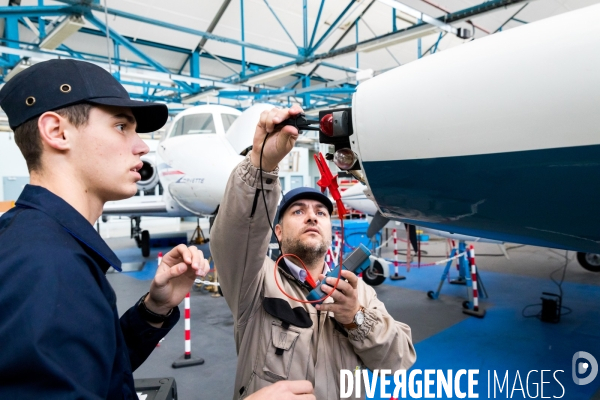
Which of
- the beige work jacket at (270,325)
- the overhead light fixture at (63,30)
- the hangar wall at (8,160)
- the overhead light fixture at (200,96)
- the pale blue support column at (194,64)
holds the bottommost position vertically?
the beige work jacket at (270,325)

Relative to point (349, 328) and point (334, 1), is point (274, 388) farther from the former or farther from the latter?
point (334, 1)

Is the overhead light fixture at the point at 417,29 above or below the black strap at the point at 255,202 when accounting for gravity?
above

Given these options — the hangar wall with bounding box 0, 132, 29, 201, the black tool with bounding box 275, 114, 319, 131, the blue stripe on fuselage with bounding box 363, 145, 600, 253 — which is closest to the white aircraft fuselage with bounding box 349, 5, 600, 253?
the blue stripe on fuselage with bounding box 363, 145, 600, 253

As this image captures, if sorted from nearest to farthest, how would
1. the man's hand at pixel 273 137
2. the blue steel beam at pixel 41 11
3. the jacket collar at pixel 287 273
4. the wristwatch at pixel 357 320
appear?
the man's hand at pixel 273 137
the wristwatch at pixel 357 320
the jacket collar at pixel 287 273
the blue steel beam at pixel 41 11

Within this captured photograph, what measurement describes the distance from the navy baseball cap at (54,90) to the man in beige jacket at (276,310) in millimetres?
468

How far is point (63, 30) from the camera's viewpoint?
512 centimetres

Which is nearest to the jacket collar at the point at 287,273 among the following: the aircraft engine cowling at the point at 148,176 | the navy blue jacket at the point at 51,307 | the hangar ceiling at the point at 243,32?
the navy blue jacket at the point at 51,307

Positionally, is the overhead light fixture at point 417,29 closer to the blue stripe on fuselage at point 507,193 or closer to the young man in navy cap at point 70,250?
the blue stripe on fuselage at point 507,193

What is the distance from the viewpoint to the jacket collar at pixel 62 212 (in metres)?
0.84

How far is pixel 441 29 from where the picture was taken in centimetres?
548

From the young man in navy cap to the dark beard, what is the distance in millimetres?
654

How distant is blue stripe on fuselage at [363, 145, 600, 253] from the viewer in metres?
0.96

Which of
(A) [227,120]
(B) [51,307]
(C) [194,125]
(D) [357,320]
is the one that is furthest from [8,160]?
(B) [51,307]

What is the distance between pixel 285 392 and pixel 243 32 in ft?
24.7
